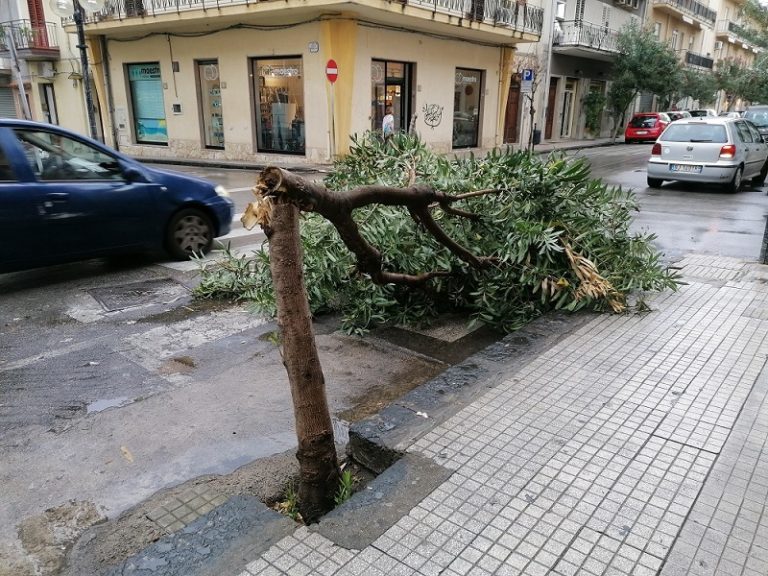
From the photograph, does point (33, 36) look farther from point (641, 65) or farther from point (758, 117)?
point (758, 117)

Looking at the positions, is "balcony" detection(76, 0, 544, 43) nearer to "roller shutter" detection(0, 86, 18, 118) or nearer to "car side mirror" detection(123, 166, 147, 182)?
"car side mirror" detection(123, 166, 147, 182)

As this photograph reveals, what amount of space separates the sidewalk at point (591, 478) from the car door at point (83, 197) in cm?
476

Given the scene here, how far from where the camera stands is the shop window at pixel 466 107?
75.0 ft

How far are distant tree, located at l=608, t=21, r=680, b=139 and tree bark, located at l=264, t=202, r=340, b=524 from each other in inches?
1305

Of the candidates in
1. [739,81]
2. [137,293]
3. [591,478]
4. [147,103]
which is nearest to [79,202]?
[137,293]

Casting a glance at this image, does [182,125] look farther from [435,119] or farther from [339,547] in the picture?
[339,547]

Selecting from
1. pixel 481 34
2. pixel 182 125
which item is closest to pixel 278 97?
pixel 182 125

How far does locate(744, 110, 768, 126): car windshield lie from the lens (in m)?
22.7

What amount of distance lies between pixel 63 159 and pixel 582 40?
1111 inches

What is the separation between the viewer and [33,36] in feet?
80.5

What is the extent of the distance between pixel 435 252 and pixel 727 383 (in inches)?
94.6

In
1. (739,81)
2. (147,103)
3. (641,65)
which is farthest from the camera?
(739,81)

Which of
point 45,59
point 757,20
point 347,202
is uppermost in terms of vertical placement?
point 757,20

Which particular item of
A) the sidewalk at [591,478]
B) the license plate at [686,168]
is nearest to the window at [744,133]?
the license plate at [686,168]
